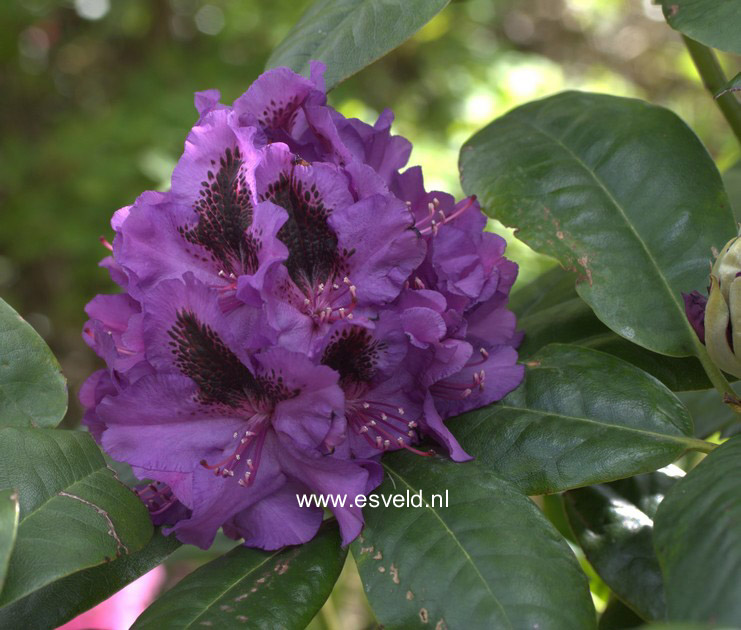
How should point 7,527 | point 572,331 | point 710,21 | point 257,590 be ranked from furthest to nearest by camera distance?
point 572,331
point 710,21
point 257,590
point 7,527

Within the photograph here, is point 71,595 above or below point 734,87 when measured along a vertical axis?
below

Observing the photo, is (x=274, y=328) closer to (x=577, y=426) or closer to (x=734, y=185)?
(x=577, y=426)

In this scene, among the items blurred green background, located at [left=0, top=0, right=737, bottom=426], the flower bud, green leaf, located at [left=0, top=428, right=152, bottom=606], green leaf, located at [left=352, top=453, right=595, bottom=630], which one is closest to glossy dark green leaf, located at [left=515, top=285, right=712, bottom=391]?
the flower bud

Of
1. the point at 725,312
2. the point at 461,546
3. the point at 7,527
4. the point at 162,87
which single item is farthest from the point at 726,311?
the point at 162,87

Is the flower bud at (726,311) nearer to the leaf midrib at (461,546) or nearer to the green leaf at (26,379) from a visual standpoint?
the leaf midrib at (461,546)

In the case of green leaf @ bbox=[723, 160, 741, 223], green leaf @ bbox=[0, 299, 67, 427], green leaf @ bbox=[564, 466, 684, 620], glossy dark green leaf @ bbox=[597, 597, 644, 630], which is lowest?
glossy dark green leaf @ bbox=[597, 597, 644, 630]

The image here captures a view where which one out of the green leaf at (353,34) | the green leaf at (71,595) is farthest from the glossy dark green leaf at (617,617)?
the green leaf at (353,34)

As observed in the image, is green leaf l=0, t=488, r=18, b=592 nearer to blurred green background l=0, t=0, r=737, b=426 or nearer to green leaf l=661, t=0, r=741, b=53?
green leaf l=661, t=0, r=741, b=53

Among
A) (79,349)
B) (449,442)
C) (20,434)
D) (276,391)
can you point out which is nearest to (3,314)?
(20,434)
